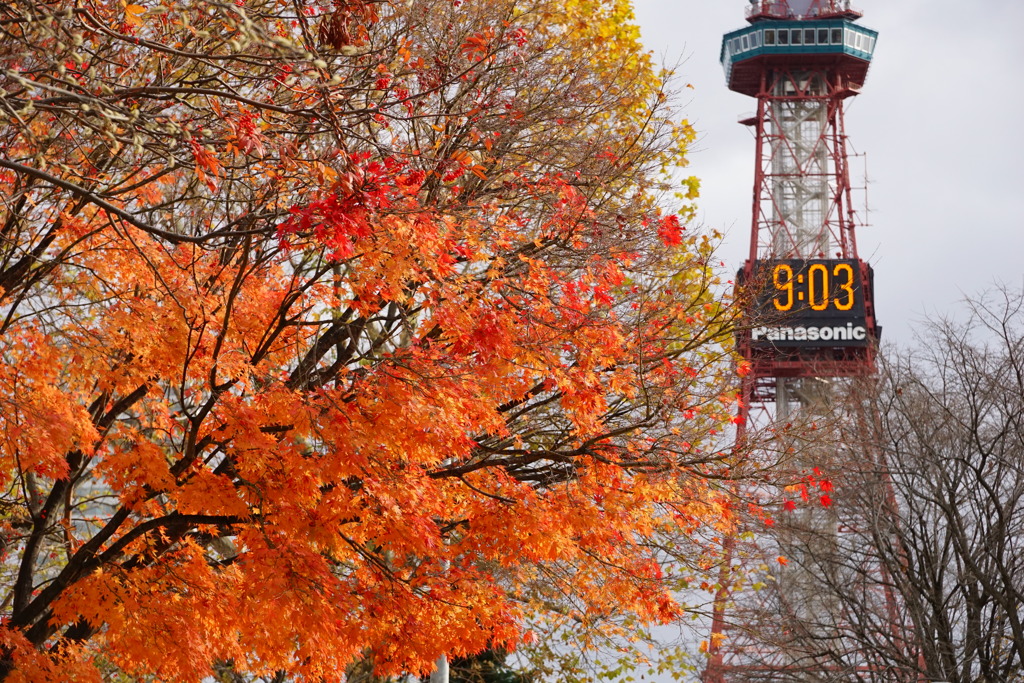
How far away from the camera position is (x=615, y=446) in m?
9.41

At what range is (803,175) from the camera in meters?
40.2

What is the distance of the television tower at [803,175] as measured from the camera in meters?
37.2

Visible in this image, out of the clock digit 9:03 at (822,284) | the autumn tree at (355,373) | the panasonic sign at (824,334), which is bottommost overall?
the autumn tree at (355,373)

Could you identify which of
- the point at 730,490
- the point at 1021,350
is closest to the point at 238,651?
the point at 730,490

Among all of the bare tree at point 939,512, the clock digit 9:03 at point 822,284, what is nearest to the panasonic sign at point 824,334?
the clock digit 9:03 at point 822,284

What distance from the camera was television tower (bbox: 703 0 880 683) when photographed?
122 feet

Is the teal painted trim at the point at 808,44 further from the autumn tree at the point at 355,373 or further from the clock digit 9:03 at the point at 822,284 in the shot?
the autumn tree at the point at 355,373

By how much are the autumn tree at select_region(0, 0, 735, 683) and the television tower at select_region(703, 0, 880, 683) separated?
81.7 ft

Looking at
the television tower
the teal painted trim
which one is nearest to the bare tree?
the television tower

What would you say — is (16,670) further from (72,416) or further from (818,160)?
(818,160)

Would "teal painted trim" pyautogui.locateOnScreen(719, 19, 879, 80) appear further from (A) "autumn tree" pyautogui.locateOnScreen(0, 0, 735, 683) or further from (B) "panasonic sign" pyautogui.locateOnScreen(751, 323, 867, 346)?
(A) "autumn tree" pyautogui.locateOnScreen(0, 0, 735, 683)

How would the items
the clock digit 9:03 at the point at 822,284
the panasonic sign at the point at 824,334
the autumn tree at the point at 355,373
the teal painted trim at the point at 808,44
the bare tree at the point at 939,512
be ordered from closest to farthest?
the autumn tree at the point at 355,373, the bare tree at the point at 939,512, the clock digit 9:03 at the point at 822,284, the panasonic sign at the point at 824,334, the teal painted trim at the point at 808,44

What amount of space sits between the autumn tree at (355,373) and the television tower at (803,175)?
2490 cm

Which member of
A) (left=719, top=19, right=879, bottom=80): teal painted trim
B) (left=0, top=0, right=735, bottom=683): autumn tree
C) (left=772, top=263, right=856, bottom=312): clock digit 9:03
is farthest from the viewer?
(left=719, top=19, right=879, bottom=80): teal painted trim
